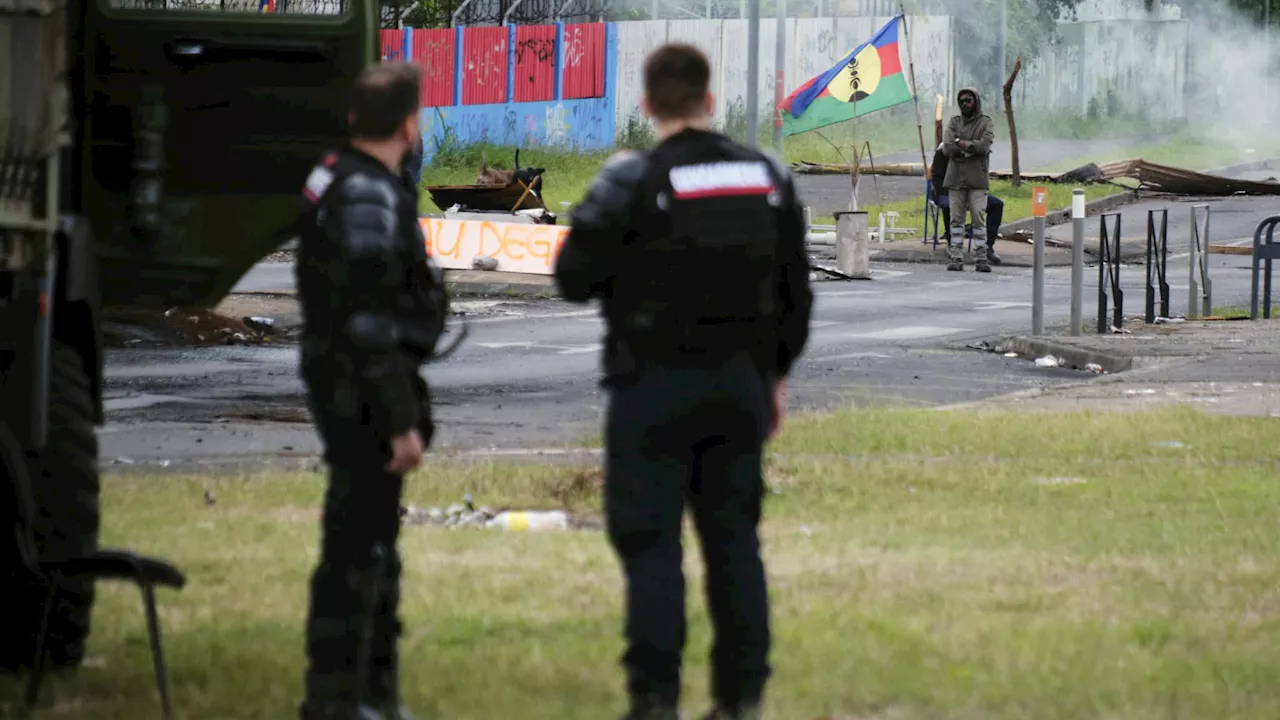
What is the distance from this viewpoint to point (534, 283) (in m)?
22.0

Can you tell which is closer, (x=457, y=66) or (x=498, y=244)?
(x=498, y=244)

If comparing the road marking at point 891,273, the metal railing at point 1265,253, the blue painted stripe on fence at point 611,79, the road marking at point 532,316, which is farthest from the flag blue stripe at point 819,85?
the blue painted stripe on fence at point 611,79

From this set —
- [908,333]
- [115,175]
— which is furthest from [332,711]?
[908,333]

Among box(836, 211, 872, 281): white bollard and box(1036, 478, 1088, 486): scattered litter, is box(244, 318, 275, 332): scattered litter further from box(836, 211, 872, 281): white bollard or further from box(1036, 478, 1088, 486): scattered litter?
box(1036, 478, 1088, 486): scattered litter

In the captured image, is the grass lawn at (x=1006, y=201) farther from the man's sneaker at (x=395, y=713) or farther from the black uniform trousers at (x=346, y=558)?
the black uniform trousers at (x=346, y=558)

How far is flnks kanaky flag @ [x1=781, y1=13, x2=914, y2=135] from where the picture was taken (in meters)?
26.9

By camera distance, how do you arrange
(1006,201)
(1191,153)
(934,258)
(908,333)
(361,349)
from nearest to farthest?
(361,349) → (908,333) → (934,258) → (1006,201) → (1191,153)

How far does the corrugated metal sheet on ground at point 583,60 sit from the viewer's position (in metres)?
43.4

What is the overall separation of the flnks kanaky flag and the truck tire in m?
21.3

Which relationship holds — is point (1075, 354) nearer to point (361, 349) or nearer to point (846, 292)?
point (846, 292)

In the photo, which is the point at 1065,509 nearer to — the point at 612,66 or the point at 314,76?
the point at 314,76

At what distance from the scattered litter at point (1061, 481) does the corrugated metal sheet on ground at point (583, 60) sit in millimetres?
34197

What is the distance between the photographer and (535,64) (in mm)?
43000

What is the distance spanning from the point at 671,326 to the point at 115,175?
247cm
